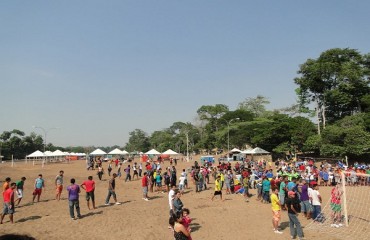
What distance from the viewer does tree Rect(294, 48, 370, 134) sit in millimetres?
48509

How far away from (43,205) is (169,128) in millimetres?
119365

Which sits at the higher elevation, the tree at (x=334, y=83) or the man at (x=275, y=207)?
the tree at (x=334, y=83)

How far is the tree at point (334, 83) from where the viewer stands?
159ft

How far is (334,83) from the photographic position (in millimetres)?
51375

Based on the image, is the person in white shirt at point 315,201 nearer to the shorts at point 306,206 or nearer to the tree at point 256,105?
the shorts at point 306,206

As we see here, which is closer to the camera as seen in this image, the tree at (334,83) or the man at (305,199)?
the man at (305,199)

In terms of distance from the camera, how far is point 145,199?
60.4 ft

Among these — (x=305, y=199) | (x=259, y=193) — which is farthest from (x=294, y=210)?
(x=259, y=193)

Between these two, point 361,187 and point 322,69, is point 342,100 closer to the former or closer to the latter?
point 322,69

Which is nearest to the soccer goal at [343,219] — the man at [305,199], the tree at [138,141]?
the man at [305,199]

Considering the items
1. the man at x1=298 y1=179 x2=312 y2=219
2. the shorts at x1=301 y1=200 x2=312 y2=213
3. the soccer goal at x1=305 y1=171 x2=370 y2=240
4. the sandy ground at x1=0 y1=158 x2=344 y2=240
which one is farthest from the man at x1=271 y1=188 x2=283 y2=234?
the shorts at x1=301 y1=200 x2=312 y2=213

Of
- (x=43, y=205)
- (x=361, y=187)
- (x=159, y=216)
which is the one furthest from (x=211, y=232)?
(x=361, y=187)

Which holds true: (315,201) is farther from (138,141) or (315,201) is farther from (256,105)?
(138,141)

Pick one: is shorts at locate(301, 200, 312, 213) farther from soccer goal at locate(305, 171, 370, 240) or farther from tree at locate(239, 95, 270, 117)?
tree at locate(239, 95, 270, 117)
